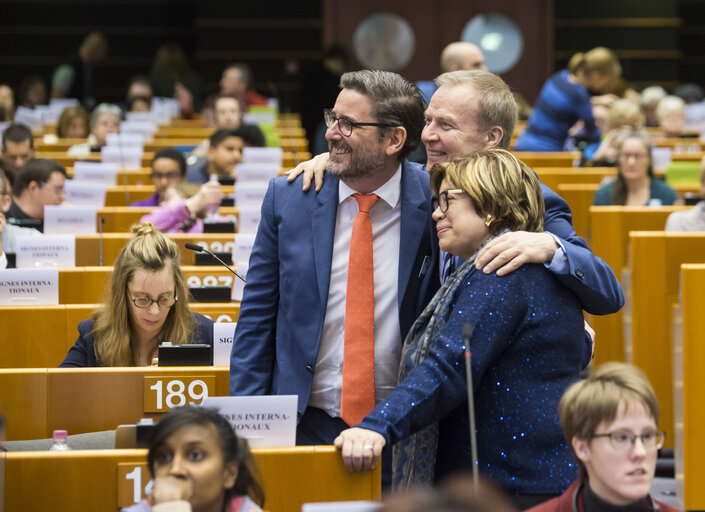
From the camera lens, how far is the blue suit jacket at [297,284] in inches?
107

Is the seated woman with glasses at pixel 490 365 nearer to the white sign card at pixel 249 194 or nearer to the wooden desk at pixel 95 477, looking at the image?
the wooden desk at pixel 95 477

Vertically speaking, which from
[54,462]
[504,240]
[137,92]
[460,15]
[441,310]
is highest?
[460,15]

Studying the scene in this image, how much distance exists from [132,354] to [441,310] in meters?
1.64

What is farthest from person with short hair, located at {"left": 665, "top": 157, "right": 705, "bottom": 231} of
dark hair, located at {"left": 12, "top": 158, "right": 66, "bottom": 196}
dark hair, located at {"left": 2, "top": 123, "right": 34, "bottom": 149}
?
dark hair, located at {"left": 2, "top": 123, "right": 34, "bottom": 149}

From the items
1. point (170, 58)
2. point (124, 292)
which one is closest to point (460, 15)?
point (170, 58)

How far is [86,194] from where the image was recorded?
270 inches

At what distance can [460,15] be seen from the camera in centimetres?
1527

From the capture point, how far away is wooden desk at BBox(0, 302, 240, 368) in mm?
4090

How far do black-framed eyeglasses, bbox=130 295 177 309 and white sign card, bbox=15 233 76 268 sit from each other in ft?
4.37

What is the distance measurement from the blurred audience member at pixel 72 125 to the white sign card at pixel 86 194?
3887 millimetres

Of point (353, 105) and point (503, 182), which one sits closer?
point (503, 182)

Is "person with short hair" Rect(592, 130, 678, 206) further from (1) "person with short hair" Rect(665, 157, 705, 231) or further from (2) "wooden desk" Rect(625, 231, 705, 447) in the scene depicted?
(2) "wooden desk" Rect(625, 231, 705, 447)

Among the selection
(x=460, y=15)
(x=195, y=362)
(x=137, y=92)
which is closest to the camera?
(x=195, y=362)

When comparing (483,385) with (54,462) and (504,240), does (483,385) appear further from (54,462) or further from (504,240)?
(54,462)
